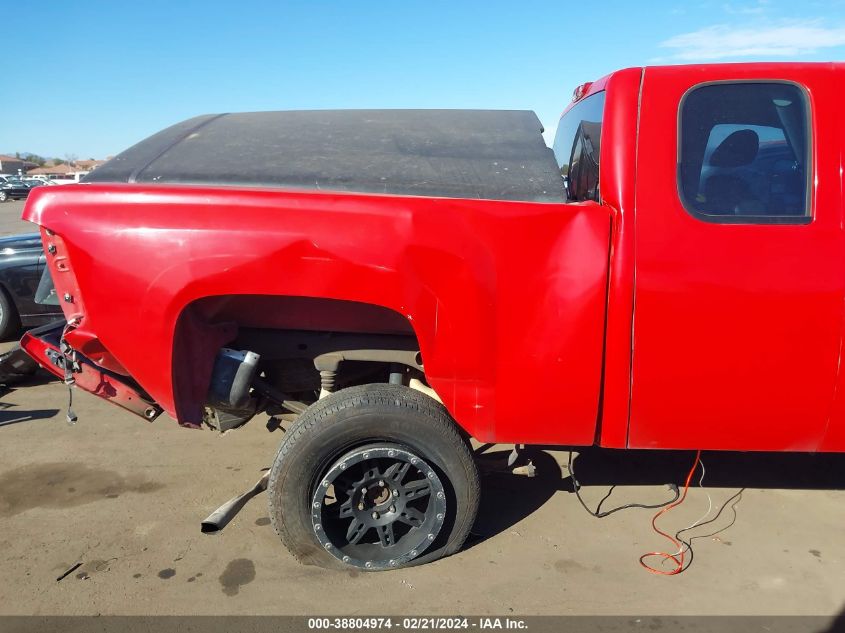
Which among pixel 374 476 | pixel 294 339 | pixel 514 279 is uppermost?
pixel 514 279

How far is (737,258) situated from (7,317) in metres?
6.83

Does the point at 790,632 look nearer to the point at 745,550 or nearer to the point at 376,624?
the point at 745,550

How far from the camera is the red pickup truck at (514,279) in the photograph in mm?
2549

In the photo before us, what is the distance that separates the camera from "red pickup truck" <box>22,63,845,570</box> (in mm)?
2549

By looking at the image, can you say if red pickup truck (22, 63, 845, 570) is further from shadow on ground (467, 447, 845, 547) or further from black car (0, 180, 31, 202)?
black car (0, 180, 31, 202)

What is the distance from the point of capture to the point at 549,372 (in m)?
2.64

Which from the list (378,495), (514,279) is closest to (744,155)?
(514,279)

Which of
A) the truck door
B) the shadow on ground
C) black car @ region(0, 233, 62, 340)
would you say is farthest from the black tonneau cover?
black car @ region(0, 233, 62, 340)

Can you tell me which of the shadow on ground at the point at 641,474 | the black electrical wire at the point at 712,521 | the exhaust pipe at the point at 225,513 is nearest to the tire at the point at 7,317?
the exhaust pipe at the point at 225,513

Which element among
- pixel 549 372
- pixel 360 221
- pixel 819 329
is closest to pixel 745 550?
pixel 819 329

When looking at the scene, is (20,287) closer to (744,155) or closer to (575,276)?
(575,276)

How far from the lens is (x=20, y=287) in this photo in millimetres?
6480

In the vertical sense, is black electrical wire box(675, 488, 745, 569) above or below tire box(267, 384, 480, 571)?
Result: below

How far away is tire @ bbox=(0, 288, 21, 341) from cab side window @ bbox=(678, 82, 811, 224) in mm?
6629
